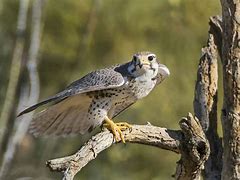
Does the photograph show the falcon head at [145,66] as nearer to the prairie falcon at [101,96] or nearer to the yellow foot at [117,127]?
the prairie falcon at [101,96]

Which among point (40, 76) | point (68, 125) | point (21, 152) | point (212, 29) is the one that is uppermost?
point (212, 29)

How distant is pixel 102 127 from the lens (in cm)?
527

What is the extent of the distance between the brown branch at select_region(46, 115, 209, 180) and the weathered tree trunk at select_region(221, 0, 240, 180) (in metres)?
0.19

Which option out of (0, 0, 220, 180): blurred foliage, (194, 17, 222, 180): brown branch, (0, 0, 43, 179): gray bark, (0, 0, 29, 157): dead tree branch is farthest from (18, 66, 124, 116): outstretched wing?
(0, 0, 220, 180): blurred foliage

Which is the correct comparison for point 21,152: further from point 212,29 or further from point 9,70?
point 212,29

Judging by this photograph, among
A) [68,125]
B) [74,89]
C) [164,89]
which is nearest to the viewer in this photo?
[74,89]

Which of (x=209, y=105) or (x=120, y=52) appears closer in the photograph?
(x=209, y=105)

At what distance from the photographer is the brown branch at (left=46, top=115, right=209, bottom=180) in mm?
4102

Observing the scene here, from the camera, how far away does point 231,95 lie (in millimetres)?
4812

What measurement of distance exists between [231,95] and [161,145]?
451 mm

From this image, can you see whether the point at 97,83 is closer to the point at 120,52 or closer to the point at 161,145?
the point at 161,145

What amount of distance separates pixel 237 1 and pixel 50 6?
5412 mm

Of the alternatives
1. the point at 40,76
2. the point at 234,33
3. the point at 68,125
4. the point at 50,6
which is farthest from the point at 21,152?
the point at 234,33

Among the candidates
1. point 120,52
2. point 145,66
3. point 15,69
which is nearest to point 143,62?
point 145,66
